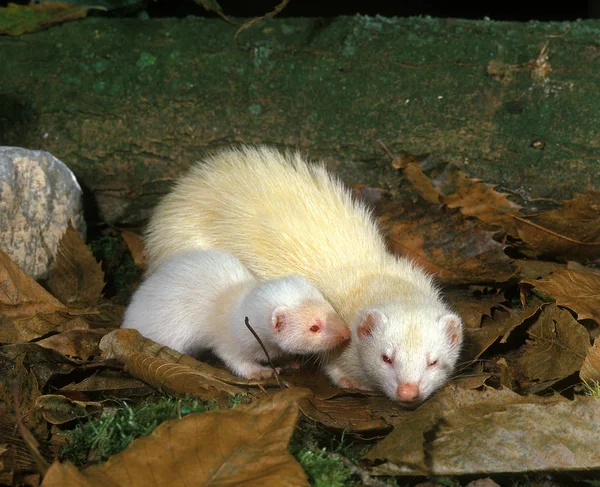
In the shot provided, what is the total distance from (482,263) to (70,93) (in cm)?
323

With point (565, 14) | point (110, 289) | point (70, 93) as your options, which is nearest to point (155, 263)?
point (110, 289)

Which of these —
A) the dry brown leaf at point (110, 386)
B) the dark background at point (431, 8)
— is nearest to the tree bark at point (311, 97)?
the dark background at point (431, 8)

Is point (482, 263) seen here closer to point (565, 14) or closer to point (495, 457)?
point (495, 457)

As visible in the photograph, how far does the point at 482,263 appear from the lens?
470cm

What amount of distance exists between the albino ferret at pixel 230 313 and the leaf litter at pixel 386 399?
219 millimetres

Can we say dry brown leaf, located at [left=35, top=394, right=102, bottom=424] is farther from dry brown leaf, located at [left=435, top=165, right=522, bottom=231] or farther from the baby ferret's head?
dry brown leaf, located at [left=435, top=165, right=522, bottom=231]

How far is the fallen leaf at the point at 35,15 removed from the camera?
5480mm

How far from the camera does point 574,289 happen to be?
13.9 ft

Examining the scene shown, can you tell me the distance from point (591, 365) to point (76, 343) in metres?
2.67

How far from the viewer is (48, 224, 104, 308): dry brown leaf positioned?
4895 mm

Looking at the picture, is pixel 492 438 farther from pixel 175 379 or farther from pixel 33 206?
pixel 33 206

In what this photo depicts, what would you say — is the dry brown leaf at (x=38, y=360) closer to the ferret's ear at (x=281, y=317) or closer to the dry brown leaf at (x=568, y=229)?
the ferret's ear at (x=281, y=317)

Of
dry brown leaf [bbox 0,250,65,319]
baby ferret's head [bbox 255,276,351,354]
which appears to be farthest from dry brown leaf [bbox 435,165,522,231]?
dry brown leaf [bbox 0,250,65,319]

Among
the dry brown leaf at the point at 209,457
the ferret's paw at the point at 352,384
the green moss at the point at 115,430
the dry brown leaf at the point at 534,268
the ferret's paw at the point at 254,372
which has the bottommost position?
the ferret's paw at the point at 352,384
